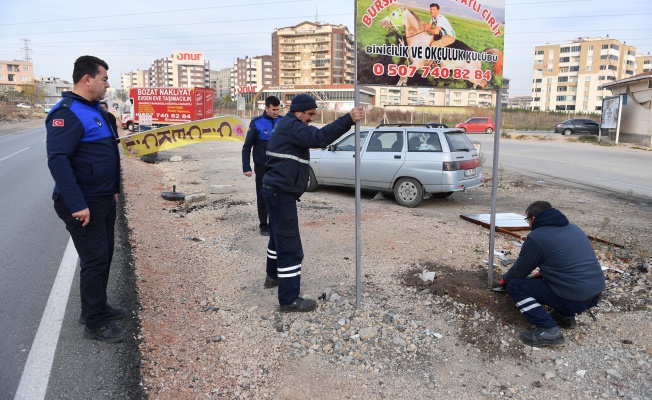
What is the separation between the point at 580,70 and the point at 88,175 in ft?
401

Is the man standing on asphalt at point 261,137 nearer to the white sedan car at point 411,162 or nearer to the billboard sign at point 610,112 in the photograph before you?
the white sedan car at point 411,162

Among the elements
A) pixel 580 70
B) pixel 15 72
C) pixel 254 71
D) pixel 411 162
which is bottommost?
pixel 411 162

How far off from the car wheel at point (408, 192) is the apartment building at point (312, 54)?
11299 centimetres

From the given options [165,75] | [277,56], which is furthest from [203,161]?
[165,75]

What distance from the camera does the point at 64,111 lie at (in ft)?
11.0

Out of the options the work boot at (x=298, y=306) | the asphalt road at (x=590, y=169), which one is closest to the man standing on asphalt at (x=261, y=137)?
the work boot at (x=298, y=306)

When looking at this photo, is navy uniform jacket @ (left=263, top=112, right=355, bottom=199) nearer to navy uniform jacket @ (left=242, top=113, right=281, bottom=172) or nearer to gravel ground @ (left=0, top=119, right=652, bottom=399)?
gravel ground @ (left=0, top=119, right=652, bottom=399)

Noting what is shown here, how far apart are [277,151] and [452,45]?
189 cm

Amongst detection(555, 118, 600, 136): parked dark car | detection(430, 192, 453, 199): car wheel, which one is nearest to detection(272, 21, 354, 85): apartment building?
detection(555, 118, 600, 136): parked dark car

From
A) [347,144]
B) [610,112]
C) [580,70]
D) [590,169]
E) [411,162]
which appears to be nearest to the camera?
[411,162]

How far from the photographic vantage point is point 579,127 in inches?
1558

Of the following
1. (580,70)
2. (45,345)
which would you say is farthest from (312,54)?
(45,345)

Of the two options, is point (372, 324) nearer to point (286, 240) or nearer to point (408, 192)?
point (286, 240)

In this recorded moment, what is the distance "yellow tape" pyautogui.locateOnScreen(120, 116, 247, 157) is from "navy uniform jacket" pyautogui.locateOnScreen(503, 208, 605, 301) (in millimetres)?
9033
